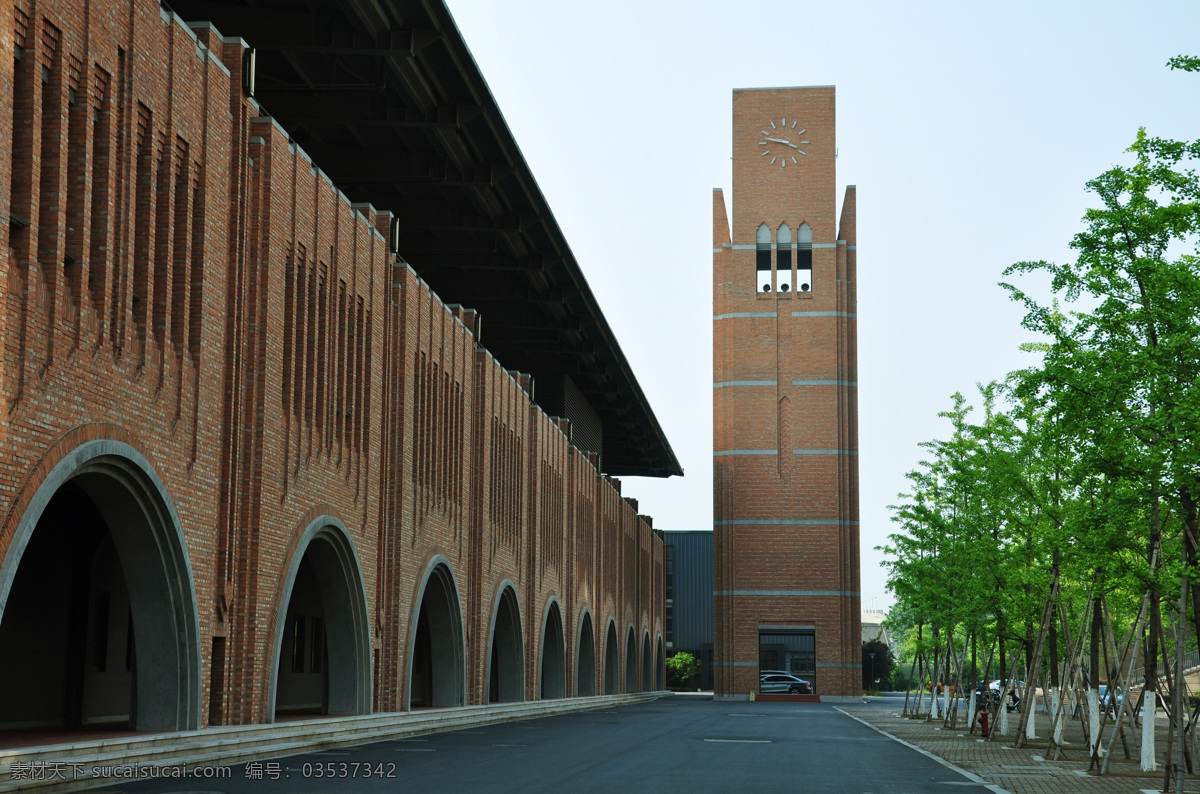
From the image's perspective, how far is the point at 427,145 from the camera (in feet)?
105

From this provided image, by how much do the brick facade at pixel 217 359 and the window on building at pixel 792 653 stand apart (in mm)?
31785

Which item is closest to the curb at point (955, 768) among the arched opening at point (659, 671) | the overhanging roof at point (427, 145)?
the overhanging roof at point (427, 145)

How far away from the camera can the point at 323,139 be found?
31672mm

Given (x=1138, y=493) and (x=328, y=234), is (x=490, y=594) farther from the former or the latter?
(x=1138, y=493)

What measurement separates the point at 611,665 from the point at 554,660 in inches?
545

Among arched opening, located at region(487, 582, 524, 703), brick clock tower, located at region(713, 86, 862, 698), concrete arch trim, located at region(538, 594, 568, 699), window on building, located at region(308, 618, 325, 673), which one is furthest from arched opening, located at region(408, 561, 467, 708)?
brick clock tower, located at region(713, 86, 862, 698)

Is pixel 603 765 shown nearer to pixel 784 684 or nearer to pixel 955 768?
pixel 955 768

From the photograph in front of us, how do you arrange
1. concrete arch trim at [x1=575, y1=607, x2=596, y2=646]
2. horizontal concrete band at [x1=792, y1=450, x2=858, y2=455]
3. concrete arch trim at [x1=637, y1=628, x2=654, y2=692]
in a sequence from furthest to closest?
concrete arch trim at [x1=637, y1=628, x2=654, y2=692] → horizontal concrete band at [x1=792, y1=450, x2=858, y2=455] → concrete arch trim at [x1=575, y1=607, x2=596, y2=646]

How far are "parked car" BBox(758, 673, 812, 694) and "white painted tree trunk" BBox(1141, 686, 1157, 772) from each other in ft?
151

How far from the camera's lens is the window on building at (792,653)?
61475 mm

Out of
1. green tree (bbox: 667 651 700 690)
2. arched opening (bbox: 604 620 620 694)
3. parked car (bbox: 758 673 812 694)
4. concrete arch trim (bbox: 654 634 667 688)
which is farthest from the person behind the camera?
green tree (bbox: 667 651 700 690)

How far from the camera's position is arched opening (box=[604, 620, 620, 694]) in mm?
57500

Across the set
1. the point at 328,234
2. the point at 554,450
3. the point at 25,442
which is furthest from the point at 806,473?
the point at 25,442

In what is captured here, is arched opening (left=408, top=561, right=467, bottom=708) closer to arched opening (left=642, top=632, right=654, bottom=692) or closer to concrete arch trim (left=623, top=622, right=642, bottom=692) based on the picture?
concrete arch trim (left=623, top=622, right=642, bottom=692)
